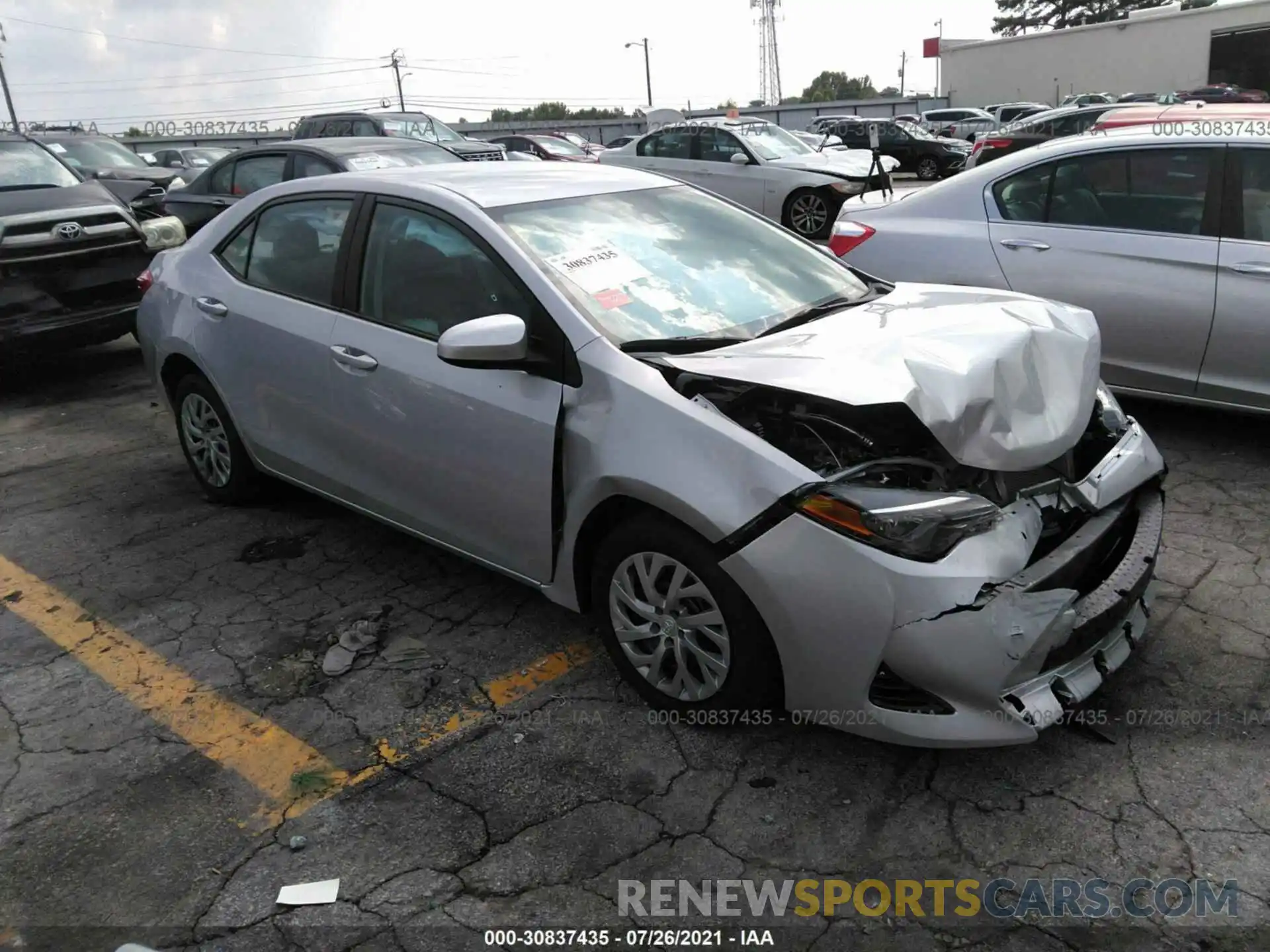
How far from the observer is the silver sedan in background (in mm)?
4512

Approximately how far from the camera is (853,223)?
577 centimetres

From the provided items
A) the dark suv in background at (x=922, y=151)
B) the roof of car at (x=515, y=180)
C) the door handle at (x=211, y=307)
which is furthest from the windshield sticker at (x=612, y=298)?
the dark suv in background at (x=922, y=151)

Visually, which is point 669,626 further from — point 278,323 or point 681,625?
point 278,323

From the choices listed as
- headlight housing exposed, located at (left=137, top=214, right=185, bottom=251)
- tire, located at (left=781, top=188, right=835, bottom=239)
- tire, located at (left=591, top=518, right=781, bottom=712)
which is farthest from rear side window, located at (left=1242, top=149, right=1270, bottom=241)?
tire, located at (left=781, top=188, right=835, bottom=239)

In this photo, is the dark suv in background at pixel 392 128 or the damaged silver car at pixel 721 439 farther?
the dark suv in background at pixel 392 128

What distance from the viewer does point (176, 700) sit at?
3.33 m

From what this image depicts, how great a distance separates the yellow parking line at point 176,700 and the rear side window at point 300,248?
5.02 feet

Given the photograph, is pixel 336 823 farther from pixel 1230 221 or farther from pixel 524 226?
pixel 1230 221

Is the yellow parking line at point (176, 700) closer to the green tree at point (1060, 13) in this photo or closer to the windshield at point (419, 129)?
the windshield at point (419, 129)

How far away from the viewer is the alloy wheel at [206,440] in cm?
466

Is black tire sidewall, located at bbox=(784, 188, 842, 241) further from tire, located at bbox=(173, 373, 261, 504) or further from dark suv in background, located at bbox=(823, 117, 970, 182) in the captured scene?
dark suv in background, located at bbox=(823, 117, 970, 182)

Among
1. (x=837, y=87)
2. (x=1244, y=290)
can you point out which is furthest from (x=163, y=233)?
(x=837, y=87)

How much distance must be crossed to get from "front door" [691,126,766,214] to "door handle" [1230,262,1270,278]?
8.44m

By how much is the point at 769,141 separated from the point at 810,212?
62.4 inches
